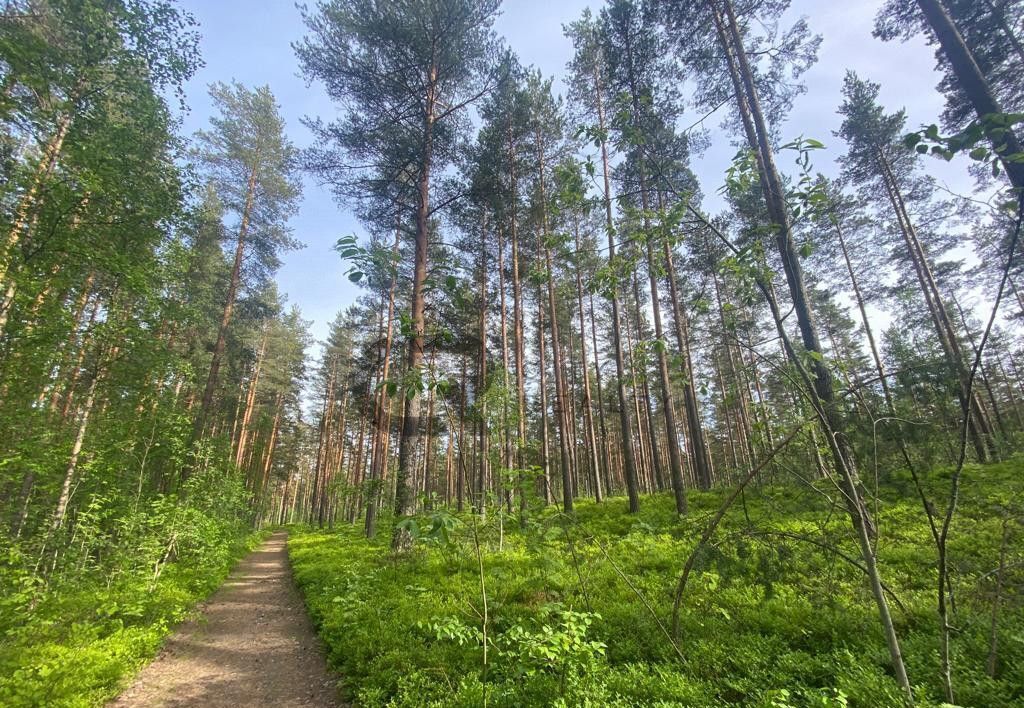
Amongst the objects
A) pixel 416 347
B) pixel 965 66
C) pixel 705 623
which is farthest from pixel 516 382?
pixel 965 66

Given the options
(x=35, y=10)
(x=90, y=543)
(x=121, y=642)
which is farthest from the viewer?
→ (x=35, y=10)

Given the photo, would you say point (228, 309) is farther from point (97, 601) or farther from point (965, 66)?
point (965, 66)

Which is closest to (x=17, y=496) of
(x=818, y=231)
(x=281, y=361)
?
(x=281, y=361)

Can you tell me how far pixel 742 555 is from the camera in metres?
2.57

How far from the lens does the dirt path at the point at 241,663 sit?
4520 mm

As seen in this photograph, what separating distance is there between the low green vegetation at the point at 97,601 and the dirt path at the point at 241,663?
0.32 metres

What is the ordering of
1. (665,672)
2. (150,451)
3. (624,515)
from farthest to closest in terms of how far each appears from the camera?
(624,515) → (150,451) → (665,672)

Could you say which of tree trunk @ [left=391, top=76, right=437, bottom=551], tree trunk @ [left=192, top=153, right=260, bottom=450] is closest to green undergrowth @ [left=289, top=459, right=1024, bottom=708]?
tree trunk @ [left=391, top=76, right=437, bottom=551]

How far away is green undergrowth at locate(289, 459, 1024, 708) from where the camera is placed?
9.37ft

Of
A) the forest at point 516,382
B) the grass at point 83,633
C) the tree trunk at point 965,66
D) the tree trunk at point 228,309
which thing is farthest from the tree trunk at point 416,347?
the tree trunk at point 965,66

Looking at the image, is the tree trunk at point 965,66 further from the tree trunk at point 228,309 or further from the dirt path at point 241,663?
the tree trunk at point 228,309

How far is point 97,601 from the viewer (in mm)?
5922

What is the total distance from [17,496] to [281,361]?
61.6 ft

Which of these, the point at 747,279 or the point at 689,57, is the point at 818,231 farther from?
the point at 747,279
